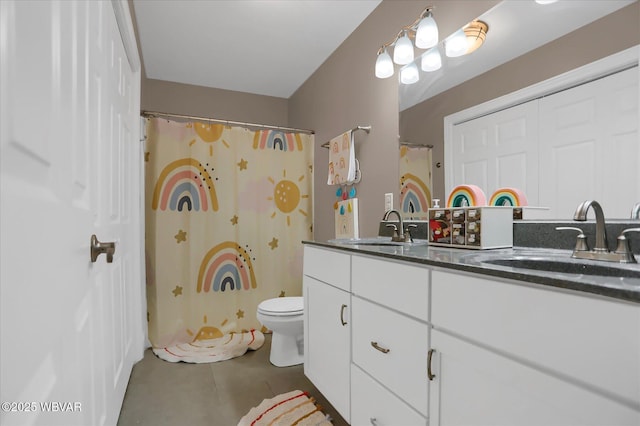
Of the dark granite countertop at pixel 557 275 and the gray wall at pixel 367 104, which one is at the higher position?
the gray wall at pixel 367 104

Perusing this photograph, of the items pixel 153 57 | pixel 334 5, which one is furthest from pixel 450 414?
pixel 153 57

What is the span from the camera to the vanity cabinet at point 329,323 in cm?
144

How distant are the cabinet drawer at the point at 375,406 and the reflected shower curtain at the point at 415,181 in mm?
951

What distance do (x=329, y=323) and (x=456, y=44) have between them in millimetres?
1531

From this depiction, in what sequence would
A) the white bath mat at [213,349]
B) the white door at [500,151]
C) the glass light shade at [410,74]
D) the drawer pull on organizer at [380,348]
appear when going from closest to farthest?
the drawer pull on organizer at [380,348]
the white door at [500,151]
the glass light shade at [410,74]
the white bath mat at [213,349]

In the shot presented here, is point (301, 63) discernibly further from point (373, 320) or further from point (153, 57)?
point (373, 320)

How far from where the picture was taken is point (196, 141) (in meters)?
2.64

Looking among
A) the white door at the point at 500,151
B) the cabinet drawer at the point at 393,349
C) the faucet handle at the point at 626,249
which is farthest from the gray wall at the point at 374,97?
the cabinet drawer at the point at 393,349

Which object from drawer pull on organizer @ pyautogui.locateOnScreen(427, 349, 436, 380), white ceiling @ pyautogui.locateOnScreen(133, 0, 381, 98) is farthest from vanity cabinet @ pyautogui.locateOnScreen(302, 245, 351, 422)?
white ceiling @ pyautogui.locateOnScreen(133, 0, 381, 98)

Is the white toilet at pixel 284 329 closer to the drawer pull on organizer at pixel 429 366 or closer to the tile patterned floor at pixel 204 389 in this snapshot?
the tile patterned floor at pixel 204 389

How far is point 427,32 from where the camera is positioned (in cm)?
167

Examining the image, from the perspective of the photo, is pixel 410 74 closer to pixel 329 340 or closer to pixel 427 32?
pixel 427 32

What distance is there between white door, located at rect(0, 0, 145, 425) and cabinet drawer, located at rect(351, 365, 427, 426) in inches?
36.1

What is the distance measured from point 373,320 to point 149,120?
2244 millimetres
